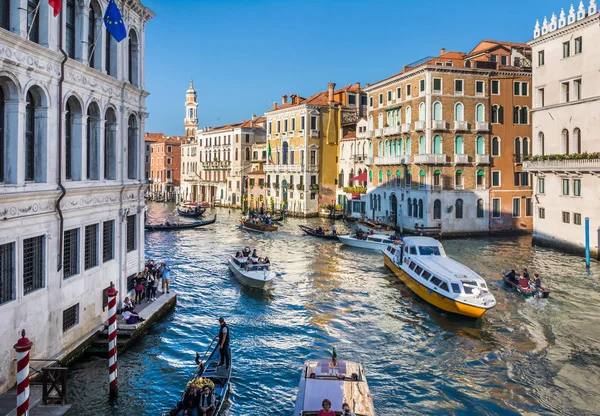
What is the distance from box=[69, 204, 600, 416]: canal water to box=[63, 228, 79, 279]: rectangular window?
2.14m

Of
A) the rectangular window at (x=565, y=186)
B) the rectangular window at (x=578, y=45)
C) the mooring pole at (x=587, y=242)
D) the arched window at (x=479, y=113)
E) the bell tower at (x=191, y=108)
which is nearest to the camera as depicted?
the mooring pole at (x=587, y=242)

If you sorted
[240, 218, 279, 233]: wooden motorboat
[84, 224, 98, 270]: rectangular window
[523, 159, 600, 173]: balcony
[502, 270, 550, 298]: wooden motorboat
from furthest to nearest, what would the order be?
[240, 218, 279, 233]: wooden motorboat
[523, 159, 600, 173]: balcony
[502, 270, 550, 298]: wooden motorboat
[84, 224, 98, 270]: rectangular window

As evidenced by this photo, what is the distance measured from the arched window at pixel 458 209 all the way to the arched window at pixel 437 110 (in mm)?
5694

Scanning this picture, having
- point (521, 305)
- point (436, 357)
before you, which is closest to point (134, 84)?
point (436, 357)

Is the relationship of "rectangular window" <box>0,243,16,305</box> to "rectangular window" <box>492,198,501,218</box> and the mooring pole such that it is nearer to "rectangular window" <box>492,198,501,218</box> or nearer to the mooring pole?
the mooring pole

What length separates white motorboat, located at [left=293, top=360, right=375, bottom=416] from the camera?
8.57 metres

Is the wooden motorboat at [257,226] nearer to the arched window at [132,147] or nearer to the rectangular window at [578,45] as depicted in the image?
the rectangular window at [578,45]

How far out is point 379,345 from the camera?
14172 millimetres

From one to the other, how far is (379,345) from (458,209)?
2296 cm

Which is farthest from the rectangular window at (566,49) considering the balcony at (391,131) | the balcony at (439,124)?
the balcony at (391,131)

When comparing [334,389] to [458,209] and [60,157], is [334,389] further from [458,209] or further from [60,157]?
[458,209]

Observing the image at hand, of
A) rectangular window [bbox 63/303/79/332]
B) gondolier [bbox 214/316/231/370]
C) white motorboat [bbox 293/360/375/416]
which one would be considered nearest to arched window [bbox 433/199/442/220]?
gondolier [bbox 214/316/231/370]

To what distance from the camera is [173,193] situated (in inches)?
3361

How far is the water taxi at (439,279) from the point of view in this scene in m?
15.8
